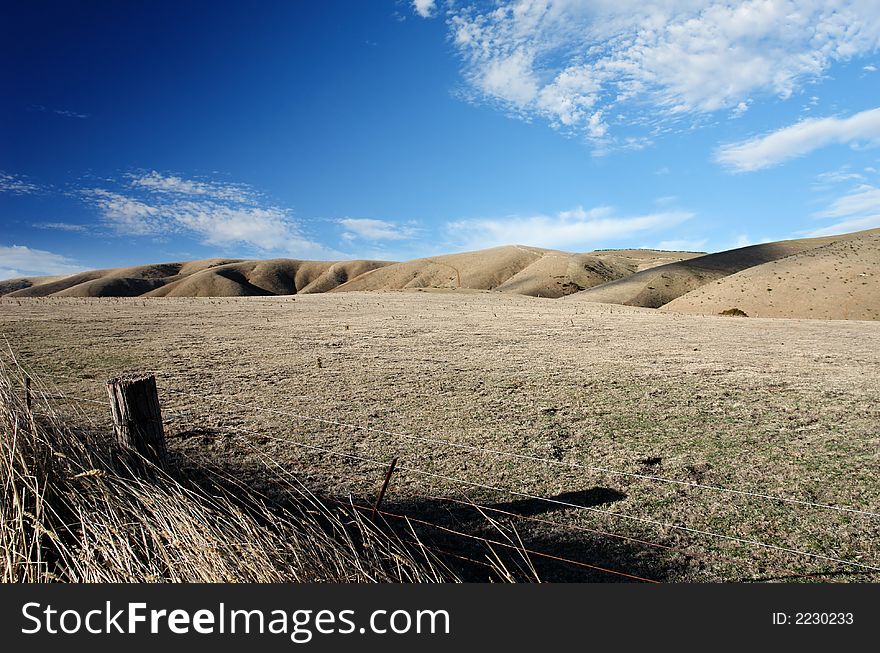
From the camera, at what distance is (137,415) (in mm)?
4465

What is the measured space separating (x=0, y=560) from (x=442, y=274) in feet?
441

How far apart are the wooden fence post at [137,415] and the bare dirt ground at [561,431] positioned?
1403mm

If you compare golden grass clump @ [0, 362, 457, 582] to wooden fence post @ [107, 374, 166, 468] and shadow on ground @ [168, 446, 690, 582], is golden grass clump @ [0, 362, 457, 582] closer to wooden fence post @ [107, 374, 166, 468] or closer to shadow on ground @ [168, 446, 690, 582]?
wooden fence post @ [107, 374, 166, 468]

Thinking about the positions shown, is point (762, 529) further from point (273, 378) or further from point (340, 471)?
point (273, 378)

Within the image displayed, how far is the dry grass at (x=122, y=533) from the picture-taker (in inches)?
127

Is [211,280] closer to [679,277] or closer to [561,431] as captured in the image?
[679,277]

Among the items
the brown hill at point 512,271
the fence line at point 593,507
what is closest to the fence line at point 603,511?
the fence line at point 593,507

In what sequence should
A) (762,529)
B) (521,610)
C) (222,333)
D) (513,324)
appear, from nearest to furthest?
1. (521,610)
2. (762,529)
3. (222,333)
4. (513,324)

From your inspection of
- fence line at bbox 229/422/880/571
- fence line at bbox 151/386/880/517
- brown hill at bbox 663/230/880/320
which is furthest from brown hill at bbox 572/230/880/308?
fence line at bbox 229/422/880/571

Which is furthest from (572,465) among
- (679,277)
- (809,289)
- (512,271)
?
(512,271)

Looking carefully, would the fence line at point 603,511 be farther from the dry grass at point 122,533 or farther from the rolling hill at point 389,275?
the rolling hill at point 389,275

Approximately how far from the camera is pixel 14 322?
59.1 feet

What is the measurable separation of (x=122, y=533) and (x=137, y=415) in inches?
49.5

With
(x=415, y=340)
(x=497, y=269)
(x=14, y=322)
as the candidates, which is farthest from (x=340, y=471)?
(x=497, y=269)
